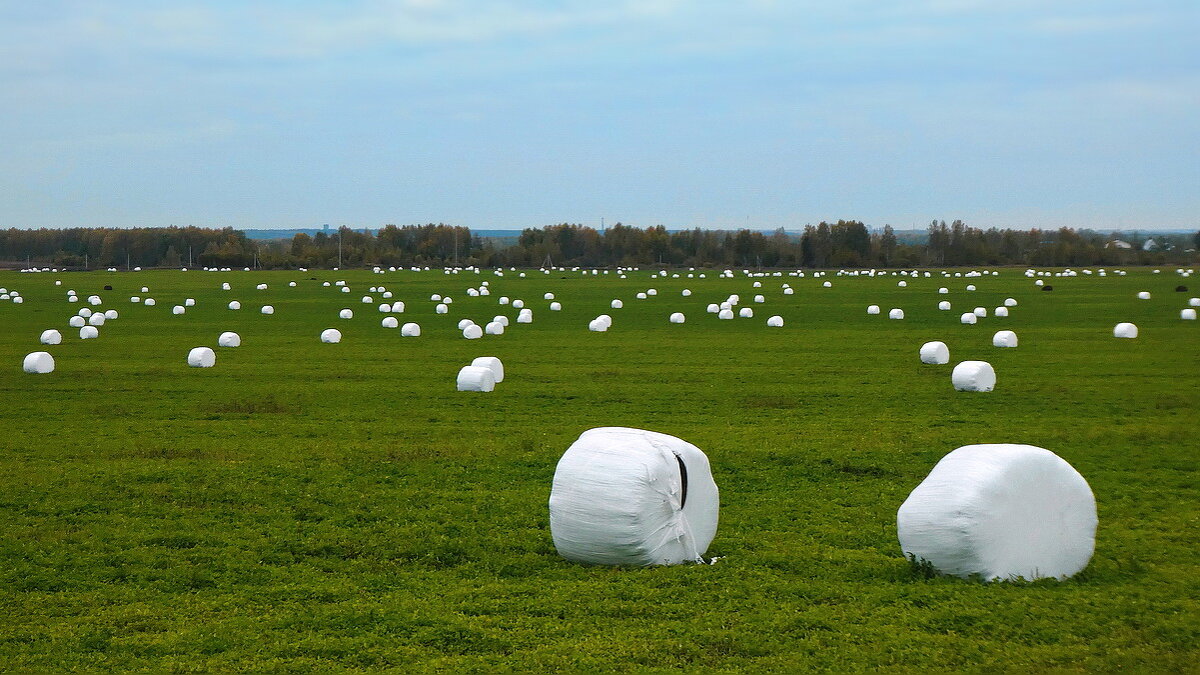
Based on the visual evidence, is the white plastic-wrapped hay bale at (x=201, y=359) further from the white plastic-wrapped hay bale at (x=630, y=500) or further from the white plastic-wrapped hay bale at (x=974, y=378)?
the white plastic-wrapped hay bale at (x=630, y=500)

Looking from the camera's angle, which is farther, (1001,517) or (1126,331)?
(1126,331)

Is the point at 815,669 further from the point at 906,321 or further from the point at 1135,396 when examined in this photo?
the point at 906,321

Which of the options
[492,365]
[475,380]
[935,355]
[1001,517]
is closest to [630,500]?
[1001,517]

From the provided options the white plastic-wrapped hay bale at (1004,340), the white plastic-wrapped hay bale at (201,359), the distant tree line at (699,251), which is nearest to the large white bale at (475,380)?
the white plastic-wrapped hay bale at (201,359)

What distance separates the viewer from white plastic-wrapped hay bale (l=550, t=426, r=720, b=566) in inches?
454

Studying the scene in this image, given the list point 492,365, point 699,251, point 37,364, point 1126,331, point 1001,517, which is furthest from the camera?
point 699,251

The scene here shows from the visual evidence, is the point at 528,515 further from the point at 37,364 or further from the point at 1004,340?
the point at 1004,340

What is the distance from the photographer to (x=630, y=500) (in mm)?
11484

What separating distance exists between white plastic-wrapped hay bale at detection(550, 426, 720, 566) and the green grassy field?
0.91ft

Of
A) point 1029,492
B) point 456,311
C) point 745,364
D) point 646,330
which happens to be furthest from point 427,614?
point 456,311

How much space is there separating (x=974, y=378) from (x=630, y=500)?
56.5 ft

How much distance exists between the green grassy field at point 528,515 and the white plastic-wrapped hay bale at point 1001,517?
0.23 m

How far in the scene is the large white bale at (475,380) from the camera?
2723cm

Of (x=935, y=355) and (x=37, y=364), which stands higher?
(x=935, y=355)
